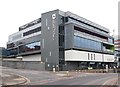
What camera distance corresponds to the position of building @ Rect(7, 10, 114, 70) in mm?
80875

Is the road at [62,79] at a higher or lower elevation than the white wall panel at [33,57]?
lower

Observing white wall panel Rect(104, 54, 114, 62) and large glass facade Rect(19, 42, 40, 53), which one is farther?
white wall panel Rect(104, 54, 114, 62)

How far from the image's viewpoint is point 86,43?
9006 centimetres

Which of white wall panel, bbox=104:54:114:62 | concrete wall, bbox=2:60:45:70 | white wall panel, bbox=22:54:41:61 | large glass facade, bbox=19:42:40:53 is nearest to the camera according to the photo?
concrete wall, bbox=2:60:45:70

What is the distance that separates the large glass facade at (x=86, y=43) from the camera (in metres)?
83.3

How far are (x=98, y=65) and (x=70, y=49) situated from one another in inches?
1092

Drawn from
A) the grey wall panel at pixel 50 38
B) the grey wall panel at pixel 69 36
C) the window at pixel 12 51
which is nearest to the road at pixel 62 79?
the grey wall panel at pixel 50 38

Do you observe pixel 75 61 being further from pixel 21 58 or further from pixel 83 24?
pixel 21 58

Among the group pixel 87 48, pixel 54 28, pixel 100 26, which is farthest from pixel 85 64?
pixel 100 26

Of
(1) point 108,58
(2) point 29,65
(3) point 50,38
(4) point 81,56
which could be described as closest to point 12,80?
(2) point 29,65

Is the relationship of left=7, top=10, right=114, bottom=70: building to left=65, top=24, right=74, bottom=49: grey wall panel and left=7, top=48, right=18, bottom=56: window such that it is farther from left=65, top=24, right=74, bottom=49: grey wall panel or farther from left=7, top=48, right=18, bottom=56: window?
left=7, top=48, right=18, bottom=56: window

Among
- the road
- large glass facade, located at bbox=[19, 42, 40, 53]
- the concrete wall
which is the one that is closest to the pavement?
the road

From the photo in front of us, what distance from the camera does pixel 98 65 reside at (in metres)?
105

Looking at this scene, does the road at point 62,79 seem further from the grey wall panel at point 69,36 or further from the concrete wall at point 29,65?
the grey wall panel at point 69,36
